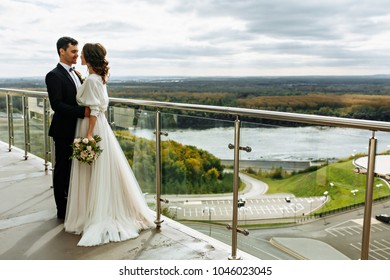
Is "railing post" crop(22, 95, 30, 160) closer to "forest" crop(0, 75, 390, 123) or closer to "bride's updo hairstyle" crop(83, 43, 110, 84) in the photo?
"bride's updo hairstyle" crop(83, 43, 110, 84)

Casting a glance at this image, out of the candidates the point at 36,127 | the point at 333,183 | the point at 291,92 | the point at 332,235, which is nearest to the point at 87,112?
the point at 333,183

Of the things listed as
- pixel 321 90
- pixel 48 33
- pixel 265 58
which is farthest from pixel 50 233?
pixel 265 58

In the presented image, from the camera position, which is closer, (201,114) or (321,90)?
(201,114)

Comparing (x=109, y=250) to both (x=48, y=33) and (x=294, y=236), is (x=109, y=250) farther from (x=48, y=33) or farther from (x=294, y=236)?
(x=48, y=33)

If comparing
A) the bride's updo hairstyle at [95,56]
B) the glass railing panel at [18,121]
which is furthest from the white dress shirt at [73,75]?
the glass railing panel at [18,121]

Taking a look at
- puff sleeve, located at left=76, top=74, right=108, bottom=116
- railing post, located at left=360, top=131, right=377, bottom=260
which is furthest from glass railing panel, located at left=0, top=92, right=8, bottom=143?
railing post, located at left=360, top=131, right=377, bottom=260

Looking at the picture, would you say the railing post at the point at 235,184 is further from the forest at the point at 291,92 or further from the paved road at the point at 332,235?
the forest at the point at 291,92

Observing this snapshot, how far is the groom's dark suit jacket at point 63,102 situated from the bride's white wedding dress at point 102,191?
A: 4.5 inches

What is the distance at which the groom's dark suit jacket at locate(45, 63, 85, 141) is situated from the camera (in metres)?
3.28

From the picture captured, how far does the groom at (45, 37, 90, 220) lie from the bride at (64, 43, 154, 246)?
0.14 m

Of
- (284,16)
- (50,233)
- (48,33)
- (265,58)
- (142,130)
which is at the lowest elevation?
(50,233)

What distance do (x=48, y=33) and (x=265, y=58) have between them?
179ft

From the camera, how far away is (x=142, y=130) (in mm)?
3775
